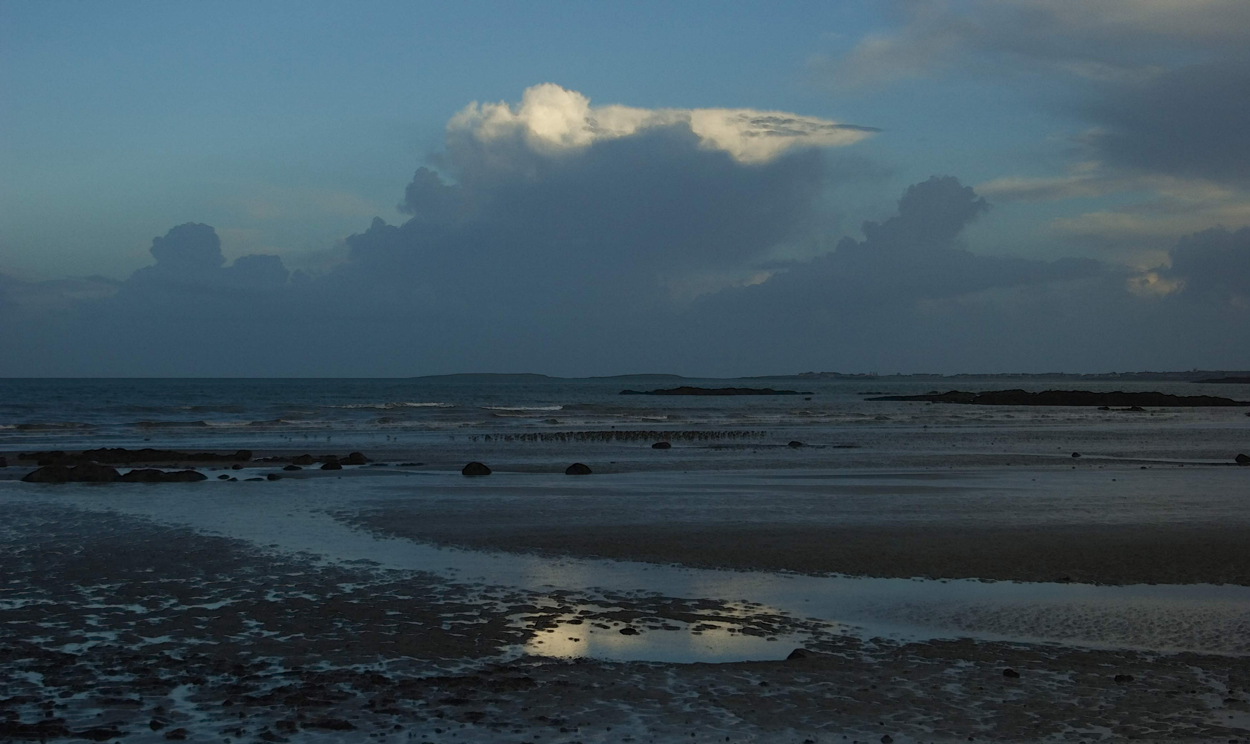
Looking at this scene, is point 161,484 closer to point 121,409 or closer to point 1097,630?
point 1097,630

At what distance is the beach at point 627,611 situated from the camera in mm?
8320

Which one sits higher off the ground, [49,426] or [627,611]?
[627,611]

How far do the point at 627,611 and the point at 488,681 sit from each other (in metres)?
3.27

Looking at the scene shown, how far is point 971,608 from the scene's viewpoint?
1262cm

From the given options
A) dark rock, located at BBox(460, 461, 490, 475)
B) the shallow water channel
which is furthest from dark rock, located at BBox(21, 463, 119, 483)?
the shallow water channel

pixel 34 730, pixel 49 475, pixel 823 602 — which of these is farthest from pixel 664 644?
pixel 49 475

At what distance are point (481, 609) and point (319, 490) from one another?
15.4m

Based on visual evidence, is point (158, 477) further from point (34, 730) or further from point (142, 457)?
point (34, 730)

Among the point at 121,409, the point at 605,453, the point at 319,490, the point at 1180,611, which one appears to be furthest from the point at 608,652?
the point at 121,409

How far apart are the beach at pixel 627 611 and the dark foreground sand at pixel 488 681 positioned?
42 mm

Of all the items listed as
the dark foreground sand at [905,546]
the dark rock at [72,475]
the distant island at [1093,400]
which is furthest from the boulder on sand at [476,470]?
the distant island at [1093,400]

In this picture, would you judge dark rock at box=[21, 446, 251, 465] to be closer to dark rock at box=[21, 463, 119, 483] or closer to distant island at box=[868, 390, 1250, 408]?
dark rock at box=[21, 463, 119, 483]

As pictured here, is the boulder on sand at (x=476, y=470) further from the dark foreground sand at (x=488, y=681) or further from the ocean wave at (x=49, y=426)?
the ocean wave at (x=49, y=426)

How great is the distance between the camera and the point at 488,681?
930cm
